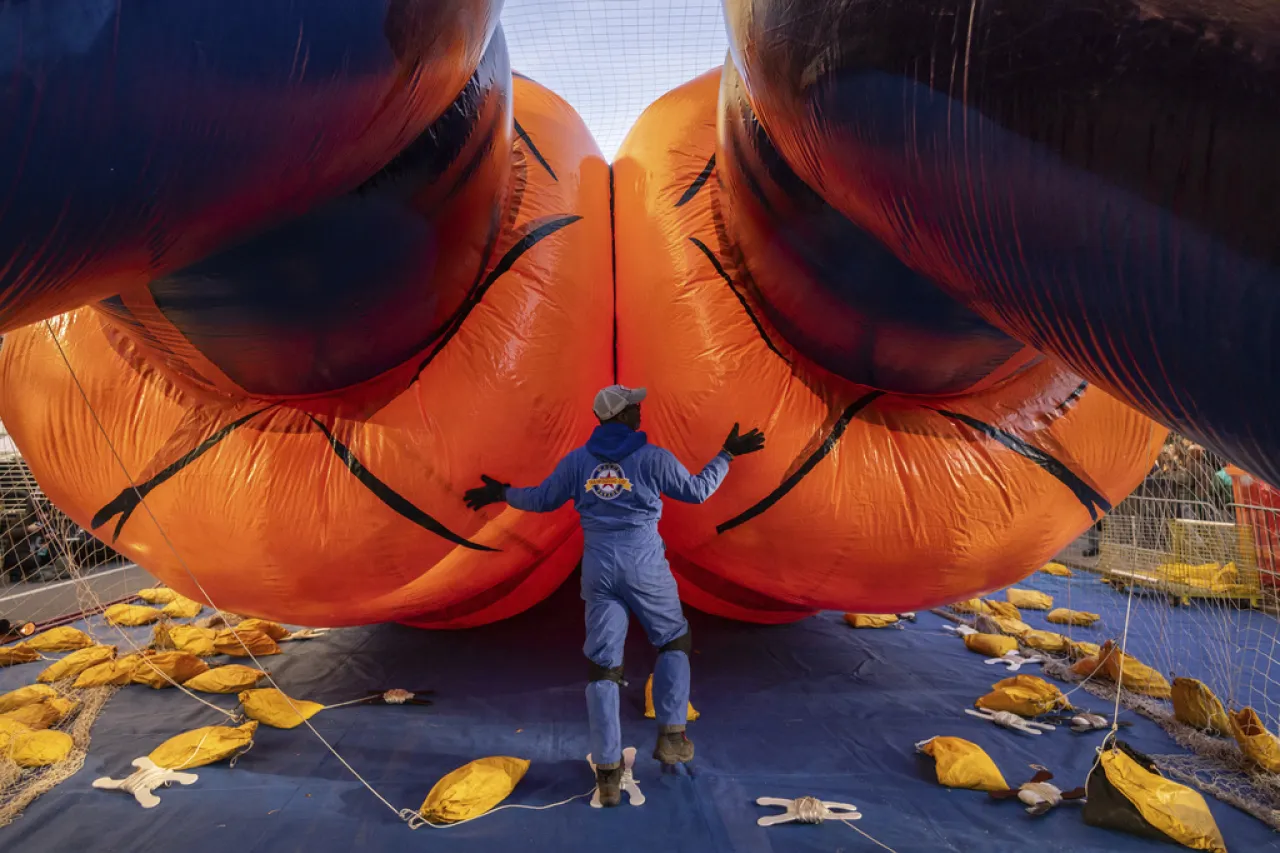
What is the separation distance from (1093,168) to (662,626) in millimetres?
1676

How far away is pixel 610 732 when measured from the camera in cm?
195

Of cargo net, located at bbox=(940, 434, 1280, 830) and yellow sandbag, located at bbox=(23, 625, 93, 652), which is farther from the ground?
yellow sandbag, located at bbox=(23, 625, 93, 652)

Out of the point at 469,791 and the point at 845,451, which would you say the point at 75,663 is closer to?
the point at 469,791

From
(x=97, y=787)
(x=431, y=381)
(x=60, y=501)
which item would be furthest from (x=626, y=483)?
(x=60, y=501)

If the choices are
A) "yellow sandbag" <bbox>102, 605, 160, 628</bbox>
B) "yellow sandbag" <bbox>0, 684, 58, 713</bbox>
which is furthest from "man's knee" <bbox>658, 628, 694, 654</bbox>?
"yellow sandbag" <bbox>102, 605, 160, 628</bbox>

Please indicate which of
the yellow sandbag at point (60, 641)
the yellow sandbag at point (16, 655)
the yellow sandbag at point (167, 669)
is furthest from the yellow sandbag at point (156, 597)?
the yellow sandbag at point (167, 669)

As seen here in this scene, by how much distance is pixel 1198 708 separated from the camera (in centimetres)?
229

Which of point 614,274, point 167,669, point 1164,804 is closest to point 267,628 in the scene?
point 167,669

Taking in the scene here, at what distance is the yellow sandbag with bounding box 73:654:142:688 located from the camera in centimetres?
274

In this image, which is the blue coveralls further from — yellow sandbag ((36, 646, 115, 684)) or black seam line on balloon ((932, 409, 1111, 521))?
yellow sandbag ((36, 646, 115, 684))

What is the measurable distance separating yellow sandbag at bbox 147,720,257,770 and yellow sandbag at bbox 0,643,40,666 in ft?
4.93

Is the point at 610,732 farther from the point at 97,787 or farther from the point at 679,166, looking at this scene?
the point at 679,166

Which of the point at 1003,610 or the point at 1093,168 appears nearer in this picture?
the point at 1093,168

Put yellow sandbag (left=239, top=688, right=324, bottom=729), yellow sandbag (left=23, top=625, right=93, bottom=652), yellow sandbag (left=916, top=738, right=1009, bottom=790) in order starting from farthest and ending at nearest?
yellow sandbag (left=23, top=625, right=93, bottom=652) < yellow sandbag (left=239, top=688, right=324, bottom=729) < yellow sandbag (left=916, top=738, right=1009, bottom=790)
